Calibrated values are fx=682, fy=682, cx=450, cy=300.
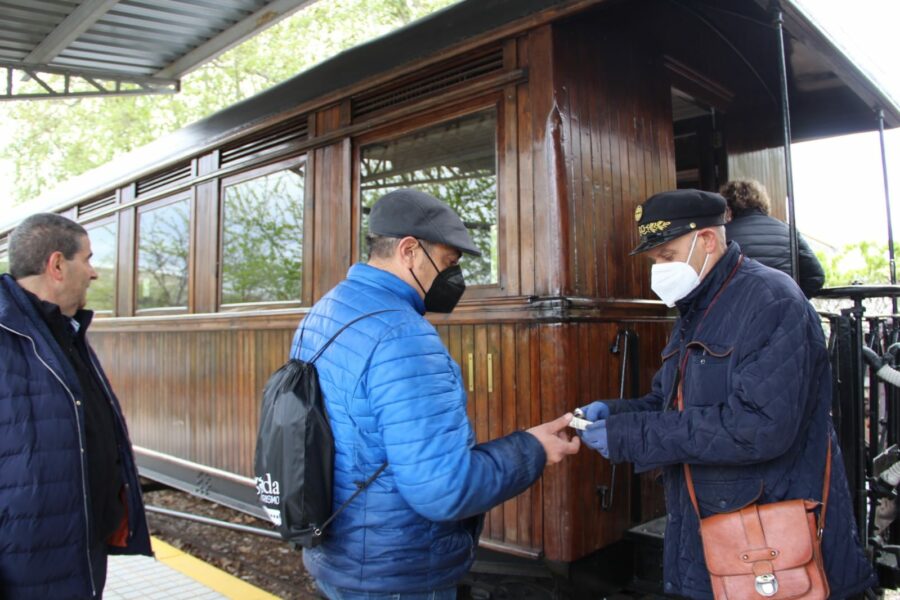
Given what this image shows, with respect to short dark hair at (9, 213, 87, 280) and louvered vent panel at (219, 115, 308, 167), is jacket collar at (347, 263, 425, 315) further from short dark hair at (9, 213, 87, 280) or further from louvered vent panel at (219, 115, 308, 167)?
louvered vent panel at (219, 115, 308, 167)

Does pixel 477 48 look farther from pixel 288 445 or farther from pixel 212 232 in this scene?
pixel 212 232

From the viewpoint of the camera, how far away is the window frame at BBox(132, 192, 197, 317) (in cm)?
520

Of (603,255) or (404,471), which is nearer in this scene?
(404,471)

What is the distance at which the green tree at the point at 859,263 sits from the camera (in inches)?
404

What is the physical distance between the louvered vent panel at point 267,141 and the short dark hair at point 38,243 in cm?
208

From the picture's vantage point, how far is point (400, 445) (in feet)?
4.95

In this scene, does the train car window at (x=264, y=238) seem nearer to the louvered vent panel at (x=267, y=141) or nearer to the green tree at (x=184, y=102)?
the louvered vent panel at (x=267, y=141)

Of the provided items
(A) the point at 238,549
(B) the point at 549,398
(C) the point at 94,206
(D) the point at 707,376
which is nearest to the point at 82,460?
(B) the point at 549,398

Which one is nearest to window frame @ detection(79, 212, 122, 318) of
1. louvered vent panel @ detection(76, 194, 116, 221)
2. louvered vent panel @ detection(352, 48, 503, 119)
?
louvered vent panel @ detection(76, 194, 116, 221)

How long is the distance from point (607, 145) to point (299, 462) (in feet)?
7.33

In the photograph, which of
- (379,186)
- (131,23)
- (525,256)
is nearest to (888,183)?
(525,256)

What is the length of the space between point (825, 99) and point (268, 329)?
3.86 metres

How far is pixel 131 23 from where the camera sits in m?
5.19

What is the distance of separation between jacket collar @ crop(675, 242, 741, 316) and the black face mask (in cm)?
68
